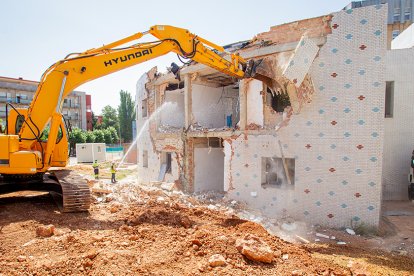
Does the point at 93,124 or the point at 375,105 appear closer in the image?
the point at 375,105

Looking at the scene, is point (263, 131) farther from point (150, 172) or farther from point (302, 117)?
point (150, 172)

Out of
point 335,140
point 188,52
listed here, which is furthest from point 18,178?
point 335,140

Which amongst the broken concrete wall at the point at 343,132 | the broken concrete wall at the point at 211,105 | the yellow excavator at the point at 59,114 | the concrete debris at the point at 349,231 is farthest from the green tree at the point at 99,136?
the concrete debris at the point at 349,231

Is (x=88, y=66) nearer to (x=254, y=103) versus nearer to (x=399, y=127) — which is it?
(x=254, y=103)

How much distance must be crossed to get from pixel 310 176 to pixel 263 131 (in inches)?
83.9

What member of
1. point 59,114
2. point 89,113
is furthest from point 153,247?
point 89,113

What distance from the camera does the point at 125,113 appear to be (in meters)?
46.0

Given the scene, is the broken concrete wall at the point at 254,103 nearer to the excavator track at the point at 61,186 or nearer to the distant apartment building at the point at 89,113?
the excavator track at the point at 61,186

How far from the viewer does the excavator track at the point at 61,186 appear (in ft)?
22.2

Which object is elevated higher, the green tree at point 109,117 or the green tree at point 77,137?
the green tree at point 109,117

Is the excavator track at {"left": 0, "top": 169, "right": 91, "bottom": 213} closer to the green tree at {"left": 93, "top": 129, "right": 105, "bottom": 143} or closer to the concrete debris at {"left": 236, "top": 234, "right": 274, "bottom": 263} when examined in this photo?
the concrete debris at {"left": 236, "top": 234, "right": 274, "bottom": 263}

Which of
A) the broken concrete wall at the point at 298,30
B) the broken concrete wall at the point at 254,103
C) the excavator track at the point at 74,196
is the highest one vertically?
the broken concrete wall at the point at 298,30

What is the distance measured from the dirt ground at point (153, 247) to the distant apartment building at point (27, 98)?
3429 centimetres

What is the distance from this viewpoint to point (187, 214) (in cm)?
723
